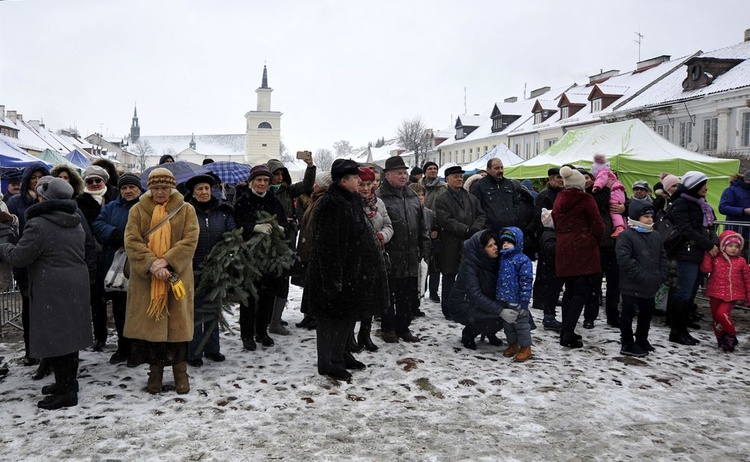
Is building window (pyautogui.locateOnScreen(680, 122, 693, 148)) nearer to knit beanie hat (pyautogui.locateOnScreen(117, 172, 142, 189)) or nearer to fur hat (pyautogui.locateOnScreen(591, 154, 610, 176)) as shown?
fur hat (pyautogui.locateOnScreen(591, 154, 610, 176))

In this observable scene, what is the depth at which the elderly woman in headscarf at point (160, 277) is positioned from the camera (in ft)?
15.1

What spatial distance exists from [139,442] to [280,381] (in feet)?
5.01

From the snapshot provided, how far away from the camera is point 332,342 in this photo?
5340 millimetres

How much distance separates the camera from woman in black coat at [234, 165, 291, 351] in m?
5.97

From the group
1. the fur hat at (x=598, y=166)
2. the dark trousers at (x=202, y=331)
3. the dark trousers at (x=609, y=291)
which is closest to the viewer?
the dark trousers at (x=202, y=331)

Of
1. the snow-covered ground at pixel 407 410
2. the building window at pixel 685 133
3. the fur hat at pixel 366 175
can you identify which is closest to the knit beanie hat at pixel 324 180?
the fur hat at pixel 366 175

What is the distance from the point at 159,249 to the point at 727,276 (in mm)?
5874

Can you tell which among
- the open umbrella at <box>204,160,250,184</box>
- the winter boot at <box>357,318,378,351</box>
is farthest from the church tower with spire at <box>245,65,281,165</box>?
the winter boot at <box>357,318,378,351</box>

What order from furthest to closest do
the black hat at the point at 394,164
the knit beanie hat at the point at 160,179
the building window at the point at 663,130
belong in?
1. the building window at the point at 663,130
2. the black hat at the point at 394,164
3. the knit beanie hat at the point at 160,179

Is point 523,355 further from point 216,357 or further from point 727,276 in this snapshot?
point 216,357

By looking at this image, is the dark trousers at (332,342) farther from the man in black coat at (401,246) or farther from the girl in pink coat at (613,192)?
the girl in pink coat at (613,192)

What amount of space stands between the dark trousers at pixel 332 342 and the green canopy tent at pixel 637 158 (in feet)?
31.8

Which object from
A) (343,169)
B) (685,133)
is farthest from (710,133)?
(343,169)

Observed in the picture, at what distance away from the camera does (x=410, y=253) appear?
654 cm
